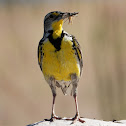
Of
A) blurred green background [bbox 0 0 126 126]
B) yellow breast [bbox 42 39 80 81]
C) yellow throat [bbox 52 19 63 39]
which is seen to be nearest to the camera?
yellow breast [bbox 42 39 80 81]

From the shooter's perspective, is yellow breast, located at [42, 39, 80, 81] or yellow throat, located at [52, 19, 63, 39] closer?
yellow breast, located at [42, 39, 80, 81]

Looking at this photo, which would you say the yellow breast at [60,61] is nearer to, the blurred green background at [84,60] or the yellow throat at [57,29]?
the yellow throat at [57,29]

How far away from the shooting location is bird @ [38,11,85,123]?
6.64 meters

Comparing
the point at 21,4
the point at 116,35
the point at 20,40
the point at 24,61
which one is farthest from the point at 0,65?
the point at 116,35

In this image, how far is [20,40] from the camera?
18.5 metres

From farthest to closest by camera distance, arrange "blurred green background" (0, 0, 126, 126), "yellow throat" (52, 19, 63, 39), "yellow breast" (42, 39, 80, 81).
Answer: "blurred green background" (0, 0, 126, 126) < "yellow throat" (52, 19, 63, 39) < "yellow breast" (42, 39, 80, 81)

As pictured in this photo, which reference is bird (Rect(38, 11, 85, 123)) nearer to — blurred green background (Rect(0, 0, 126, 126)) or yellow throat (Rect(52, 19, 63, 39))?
yellow throat (Rect(52, 19, 63, 39))

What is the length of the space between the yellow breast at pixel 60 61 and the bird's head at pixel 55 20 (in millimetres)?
242

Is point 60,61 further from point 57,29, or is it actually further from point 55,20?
point 55,20

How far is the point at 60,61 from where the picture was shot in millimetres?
6629

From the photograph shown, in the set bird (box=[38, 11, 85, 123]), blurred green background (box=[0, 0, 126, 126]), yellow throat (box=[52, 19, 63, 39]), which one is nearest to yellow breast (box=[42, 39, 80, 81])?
bird (box=[38, 11, 85, 123])

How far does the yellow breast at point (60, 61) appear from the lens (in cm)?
663

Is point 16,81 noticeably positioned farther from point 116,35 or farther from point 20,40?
point 116,35

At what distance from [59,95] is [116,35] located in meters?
4.62
